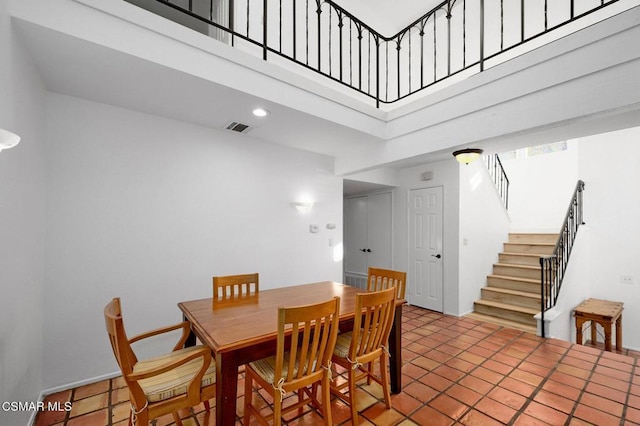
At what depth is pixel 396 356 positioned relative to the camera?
246 centimetres

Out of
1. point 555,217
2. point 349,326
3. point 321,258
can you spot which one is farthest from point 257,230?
point 555,217

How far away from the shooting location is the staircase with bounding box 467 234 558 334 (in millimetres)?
4273

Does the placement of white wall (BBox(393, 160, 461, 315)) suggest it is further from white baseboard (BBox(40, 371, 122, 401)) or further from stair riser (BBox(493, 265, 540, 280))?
white baseboard (BBox(40, 371, 122, 401))

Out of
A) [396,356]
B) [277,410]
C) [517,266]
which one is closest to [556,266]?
[517,266]

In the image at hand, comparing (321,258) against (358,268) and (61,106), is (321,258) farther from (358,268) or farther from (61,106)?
(61,106)

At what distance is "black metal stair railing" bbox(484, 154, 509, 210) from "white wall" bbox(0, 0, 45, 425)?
590 centimetres

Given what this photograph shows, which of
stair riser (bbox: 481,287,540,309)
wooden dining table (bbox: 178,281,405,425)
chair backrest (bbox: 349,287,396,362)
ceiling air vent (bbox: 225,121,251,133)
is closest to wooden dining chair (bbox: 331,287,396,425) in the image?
chair backrest (bbox: 349,287,396,362)

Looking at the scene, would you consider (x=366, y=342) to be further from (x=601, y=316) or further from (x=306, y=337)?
(x=601, y=316)

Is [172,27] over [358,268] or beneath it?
over

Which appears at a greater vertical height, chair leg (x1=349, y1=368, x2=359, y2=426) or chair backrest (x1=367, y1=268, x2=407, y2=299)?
chair backrest (x1=367, y1=268, x2=407, y2=299)

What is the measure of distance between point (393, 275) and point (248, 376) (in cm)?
152

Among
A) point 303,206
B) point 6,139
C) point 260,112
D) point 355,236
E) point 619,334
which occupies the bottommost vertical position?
point 619,334

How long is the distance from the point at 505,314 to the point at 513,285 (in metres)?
0.69

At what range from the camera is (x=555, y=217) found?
19.4 ft
